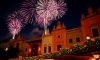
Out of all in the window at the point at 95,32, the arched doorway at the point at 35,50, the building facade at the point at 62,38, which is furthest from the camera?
the arched doorway at the point at 35,50

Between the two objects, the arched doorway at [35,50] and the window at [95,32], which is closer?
the window at [95,32]

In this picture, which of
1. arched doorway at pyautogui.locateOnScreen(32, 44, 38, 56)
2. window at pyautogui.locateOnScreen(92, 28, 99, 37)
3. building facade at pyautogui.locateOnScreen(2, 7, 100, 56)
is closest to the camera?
window at pyautogui.locateOnScreen(92, 28, 99, 37)

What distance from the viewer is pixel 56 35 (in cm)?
2844

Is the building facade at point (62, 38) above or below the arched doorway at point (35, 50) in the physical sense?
above

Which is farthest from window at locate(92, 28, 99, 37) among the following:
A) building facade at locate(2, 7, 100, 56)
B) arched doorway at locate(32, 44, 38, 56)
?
arched doorway at locate(32, 44, 38, 56)

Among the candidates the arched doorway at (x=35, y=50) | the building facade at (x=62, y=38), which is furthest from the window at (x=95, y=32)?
the arched doorway at (x=35, y=50)

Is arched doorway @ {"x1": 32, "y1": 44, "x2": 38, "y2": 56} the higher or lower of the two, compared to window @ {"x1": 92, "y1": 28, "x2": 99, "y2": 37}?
lower

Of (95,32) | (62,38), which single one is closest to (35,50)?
(62,38)

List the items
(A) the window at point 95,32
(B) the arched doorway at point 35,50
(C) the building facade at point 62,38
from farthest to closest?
1. (B) the arched doorway at point 35,50
2. (C) the building facade at point 62,38
3. (A) the window at point 95,32

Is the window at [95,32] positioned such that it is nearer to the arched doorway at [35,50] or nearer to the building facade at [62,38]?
the building facade at [62,38]

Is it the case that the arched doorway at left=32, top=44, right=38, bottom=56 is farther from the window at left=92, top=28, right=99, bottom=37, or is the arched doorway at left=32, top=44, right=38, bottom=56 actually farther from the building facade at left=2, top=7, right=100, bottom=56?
the window at left=92, top=28, right=99, bottom=37

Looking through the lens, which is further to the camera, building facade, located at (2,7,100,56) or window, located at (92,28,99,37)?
building facade, located at (2,7,100,56)

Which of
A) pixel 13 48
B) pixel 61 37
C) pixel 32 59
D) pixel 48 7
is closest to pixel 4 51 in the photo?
pixel 13 48

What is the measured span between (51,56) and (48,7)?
8.97 metres
